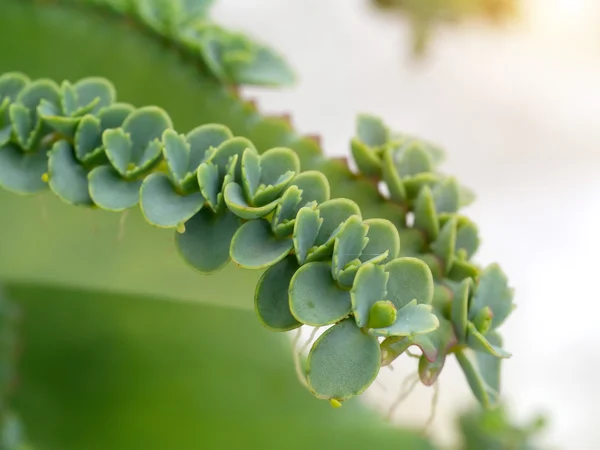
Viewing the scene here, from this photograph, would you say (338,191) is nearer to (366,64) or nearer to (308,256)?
(308,256)

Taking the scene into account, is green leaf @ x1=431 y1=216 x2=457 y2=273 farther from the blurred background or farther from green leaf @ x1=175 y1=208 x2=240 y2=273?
the blurred background

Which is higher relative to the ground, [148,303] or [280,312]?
[280,312]

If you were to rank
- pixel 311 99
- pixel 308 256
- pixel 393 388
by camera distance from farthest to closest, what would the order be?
1. pixel 311 99
2. pixel 393 388
3. pixel 308 256

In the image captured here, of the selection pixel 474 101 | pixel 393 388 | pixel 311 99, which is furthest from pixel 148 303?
pixel 474 101

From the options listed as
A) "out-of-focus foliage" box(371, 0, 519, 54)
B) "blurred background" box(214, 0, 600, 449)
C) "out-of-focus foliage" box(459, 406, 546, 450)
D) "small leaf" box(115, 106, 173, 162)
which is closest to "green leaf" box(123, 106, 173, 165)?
"small leaf" box(115, 106, 173, 162)

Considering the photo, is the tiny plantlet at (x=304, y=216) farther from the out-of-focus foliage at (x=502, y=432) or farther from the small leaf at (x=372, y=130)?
the out-of-focus foliage at (x=502, y=432)

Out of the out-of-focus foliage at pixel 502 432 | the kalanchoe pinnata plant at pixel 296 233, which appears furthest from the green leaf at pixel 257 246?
the out-of-focus foliage at pixel 502 432
